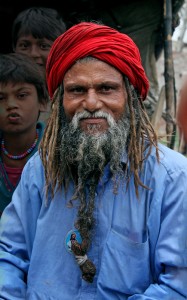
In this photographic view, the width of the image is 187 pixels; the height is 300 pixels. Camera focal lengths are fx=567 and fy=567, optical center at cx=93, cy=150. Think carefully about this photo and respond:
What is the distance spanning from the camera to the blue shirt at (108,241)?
2.76 m

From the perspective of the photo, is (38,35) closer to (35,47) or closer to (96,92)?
(35,47)

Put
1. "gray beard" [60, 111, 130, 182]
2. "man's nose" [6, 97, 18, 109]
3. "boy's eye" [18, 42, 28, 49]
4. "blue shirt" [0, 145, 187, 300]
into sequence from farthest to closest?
1. "boy's eye" [18, 42, 28, 49]
2. "man's nose" [6, 97, 18, 109]
3. "gray beard" [60, 111, 130, 182]
4. "blue shirt" [0, 145, 187, 300]

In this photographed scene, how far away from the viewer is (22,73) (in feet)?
13.8

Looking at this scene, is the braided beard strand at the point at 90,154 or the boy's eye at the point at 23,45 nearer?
the braided beard strand at the point at 90,154

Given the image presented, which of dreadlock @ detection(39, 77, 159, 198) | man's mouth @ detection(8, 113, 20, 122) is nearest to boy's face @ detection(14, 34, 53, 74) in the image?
man's mouth @ detection(8, 113, 20, 122)

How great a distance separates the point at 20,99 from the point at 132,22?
2643mm

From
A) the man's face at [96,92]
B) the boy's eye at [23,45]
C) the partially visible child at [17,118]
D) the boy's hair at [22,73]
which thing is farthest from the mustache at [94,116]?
the boy's eye at [23,45]

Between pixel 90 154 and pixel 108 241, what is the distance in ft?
1.56

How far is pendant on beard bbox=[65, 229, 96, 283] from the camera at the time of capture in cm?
284

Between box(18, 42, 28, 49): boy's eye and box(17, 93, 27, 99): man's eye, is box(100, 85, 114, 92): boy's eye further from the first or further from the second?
box(18, 42, 28, 49): boy's eye

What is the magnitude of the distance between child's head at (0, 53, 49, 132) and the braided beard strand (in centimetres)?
110

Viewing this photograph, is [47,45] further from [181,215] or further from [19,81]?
[181,215]

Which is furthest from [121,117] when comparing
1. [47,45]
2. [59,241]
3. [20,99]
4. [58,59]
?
[47,45]

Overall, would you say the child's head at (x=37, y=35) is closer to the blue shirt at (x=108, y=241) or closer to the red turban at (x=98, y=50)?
the red turban at (x=98, y=50)
